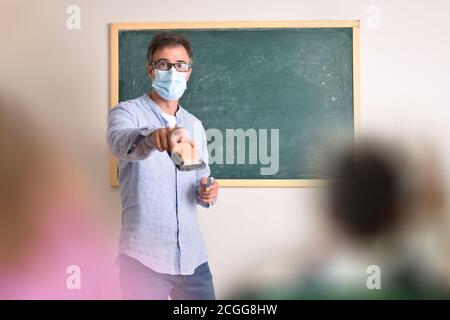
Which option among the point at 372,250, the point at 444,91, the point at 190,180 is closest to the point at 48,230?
the point at 190,180

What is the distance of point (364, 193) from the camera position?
152 centimetres

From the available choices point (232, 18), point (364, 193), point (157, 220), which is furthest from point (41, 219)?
point (364, 193)

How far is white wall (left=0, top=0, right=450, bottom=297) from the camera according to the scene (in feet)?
4.94

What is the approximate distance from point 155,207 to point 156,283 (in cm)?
19

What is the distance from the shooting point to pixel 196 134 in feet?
4.73

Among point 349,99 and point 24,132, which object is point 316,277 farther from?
→ point 24,132

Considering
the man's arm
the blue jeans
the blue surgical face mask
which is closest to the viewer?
the man's arm

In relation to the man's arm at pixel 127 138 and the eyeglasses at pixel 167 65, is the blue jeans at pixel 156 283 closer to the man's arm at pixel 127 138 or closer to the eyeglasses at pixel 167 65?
the man's arm at pixel 127 138

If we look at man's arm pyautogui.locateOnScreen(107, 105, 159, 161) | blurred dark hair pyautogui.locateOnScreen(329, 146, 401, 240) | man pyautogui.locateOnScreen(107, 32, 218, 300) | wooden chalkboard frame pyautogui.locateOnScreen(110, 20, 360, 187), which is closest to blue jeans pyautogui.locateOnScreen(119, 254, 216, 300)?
man pyautogui.locateOnScreen(107, 32, 218, 300)

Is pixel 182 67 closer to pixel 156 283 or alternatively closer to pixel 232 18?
pixel 232 18

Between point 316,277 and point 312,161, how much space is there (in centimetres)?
37

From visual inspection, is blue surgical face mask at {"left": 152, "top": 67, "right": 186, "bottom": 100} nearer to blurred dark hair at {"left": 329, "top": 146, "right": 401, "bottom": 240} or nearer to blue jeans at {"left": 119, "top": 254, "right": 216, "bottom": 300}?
blue jeans at {"left": 119, "top": 254, "right": 216, "bottom": 300}

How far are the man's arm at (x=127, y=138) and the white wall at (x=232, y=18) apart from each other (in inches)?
15.1

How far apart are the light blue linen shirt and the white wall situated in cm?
28
